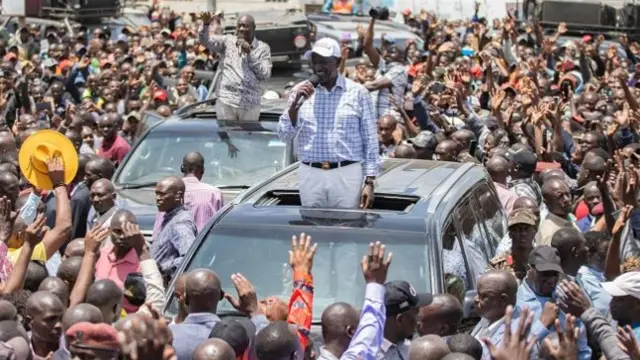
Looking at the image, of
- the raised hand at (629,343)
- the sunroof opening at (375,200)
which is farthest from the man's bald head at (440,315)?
the raised hand at (629,343)

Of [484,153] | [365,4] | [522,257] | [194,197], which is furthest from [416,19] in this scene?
[522,257]

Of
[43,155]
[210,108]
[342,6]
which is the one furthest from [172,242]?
[342,6]

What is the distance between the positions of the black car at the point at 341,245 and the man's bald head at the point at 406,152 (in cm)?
328

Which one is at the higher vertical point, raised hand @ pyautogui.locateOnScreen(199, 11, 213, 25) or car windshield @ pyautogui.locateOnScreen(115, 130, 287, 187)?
raised hand @ pyautogui.locateOnScreen(199, 11, 213, 25)

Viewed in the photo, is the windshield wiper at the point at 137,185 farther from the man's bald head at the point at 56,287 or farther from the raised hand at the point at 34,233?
the man's bald head at the point at 56,287

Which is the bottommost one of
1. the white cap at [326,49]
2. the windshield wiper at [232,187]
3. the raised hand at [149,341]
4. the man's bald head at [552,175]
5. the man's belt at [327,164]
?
the windshield wiper at [232,187]

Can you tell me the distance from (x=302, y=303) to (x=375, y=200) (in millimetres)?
1963

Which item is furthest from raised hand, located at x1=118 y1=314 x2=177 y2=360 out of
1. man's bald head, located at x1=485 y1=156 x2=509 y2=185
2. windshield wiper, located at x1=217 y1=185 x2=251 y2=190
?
windshield wiper, located at x1=217 y1=185 x2=251 y2=190

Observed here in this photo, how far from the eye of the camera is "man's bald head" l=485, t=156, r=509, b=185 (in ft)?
33.7

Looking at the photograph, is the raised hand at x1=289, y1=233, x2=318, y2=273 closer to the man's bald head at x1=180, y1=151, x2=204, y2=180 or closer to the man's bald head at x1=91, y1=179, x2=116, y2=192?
the man's bald head at x1=91, y1=179, x2=116, y2=192

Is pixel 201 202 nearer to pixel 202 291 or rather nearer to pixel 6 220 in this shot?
pixel 6 220

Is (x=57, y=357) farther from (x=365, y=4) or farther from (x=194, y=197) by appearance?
(x=365, y=4)

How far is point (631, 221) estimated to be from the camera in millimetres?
8664

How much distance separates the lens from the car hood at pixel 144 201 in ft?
33.7
